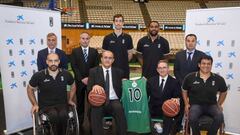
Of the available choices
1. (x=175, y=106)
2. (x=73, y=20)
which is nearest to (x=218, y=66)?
(x=175, y=106)

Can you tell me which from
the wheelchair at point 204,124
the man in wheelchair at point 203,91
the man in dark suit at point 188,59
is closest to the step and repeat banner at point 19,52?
the man in dark suit at point 188,59

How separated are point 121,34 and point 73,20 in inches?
446

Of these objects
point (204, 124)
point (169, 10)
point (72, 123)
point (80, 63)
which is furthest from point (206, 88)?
point (169, 10)

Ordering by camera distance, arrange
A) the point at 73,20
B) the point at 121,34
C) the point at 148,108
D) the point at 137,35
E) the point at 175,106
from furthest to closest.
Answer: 1. the point at 73,20
2. the point at 137,35
3. the point at 121,34
4. the point at 148,108
5. the point at 175,106

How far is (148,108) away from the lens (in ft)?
13.7

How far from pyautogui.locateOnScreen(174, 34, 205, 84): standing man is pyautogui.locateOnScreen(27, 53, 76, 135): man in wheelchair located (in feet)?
5.54

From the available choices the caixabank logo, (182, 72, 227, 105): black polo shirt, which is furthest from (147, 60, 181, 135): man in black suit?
the caixabank logo

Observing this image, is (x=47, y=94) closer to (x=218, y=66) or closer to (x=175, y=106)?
(x=175, y=106)

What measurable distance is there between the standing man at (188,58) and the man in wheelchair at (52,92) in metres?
1.69

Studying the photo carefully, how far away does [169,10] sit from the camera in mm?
17766

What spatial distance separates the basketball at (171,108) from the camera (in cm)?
379

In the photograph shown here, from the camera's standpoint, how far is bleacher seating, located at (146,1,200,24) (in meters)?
16.6

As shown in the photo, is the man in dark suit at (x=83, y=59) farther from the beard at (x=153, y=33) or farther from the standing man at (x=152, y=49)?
the beard at (x=153, y=33)

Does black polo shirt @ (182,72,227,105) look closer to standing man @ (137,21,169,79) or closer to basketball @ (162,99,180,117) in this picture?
basketball @ (162,99,180,117)
